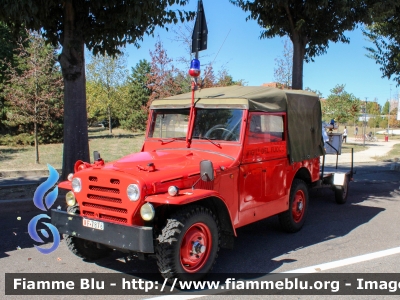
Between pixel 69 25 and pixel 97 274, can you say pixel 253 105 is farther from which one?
pixel 69 25

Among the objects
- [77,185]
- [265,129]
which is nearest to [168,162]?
[77,185]

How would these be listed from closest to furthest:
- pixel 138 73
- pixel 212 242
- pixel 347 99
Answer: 1. pixel 212 242
2. pixel 347 99
3. pixel 138 73

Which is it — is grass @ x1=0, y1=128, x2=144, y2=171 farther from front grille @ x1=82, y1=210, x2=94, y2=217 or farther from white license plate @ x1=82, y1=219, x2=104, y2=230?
white license plate @ x1=82, y1=219, x2=104, y2=230

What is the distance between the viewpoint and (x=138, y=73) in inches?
1626

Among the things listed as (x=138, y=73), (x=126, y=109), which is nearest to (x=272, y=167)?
(x=126, y=109)

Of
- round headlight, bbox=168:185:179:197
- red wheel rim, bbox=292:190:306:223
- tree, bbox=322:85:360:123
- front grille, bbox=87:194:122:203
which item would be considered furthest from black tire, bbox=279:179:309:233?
tree, bbox=322:85:360:123

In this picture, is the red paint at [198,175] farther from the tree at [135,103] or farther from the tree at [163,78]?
the tree at [135,103]

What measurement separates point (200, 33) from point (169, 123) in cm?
158

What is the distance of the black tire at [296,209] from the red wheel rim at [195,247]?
221cm

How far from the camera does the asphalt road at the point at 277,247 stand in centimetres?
496

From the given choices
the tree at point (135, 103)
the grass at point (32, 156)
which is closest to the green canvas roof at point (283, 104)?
the grass at point (32, 156)

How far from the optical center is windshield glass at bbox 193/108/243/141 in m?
5.41

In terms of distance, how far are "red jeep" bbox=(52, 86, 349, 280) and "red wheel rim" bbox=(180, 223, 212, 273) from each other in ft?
0.04

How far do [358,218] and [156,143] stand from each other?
4345 millimetres
